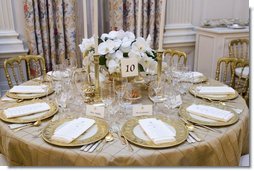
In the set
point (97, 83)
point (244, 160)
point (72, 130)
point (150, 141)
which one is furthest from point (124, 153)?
point (244, 160)

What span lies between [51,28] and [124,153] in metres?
1.91

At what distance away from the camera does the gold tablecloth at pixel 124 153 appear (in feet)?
3.15

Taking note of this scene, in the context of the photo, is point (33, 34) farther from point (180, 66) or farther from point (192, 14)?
point (192, 14)

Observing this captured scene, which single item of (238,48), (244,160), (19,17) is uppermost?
(19,17)

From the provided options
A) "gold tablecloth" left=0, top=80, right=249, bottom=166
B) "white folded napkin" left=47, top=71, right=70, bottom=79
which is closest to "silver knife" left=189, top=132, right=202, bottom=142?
"gold tablecloth" left=0, top=80, right=249, bottom=166

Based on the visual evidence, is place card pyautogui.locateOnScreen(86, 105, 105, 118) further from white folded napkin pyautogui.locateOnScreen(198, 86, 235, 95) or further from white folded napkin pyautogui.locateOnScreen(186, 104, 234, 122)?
white folded napkin pyautogui.locateOnScreen(198, 86, 235, 95)

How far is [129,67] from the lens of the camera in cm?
135

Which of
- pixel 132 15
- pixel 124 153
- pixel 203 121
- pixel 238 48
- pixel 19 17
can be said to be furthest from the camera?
pixel 238 48

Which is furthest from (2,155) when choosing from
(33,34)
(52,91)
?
(33,34)

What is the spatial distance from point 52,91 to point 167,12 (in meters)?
1.92

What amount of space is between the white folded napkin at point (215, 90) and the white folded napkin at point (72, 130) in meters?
0.72

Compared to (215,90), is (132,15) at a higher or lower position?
higher

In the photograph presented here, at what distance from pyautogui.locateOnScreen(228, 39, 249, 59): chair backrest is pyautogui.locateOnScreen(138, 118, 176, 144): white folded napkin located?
1981mm

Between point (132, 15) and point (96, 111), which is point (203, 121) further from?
point (132, 15)
